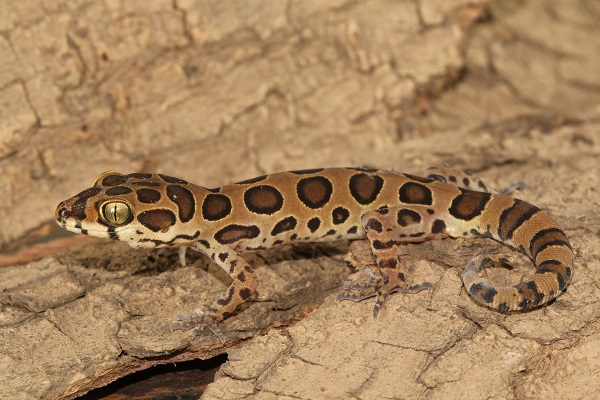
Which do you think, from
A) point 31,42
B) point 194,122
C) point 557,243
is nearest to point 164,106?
point 194,122

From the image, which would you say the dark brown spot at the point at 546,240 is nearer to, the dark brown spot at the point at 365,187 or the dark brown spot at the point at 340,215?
the dark brown spot at the point at 365,187

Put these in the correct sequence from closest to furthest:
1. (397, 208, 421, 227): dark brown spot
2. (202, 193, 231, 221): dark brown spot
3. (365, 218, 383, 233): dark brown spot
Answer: (202, 193, 231, 221): dark brown spot → (365, 218, 383, 233): dark brown spot → (397, 208, 421, 227): dark brown spot

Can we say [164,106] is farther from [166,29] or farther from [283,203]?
[283,203]

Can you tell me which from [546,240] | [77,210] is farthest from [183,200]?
[546,240]

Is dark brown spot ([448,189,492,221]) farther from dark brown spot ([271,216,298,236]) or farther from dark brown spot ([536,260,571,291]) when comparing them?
dark brown spot ([271,216,298,236])

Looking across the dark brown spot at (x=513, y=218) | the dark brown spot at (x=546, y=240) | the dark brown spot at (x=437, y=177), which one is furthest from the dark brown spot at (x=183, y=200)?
the dark brown spot at (x=546, y=240)

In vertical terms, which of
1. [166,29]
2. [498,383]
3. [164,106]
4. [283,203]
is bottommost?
[498,383]

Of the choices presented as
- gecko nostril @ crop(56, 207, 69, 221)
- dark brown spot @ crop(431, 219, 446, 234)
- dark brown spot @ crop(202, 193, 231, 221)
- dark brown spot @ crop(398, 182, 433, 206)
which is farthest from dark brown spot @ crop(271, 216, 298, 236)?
gecko nostril @ crop(56, 207, 69, 221)
